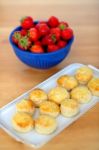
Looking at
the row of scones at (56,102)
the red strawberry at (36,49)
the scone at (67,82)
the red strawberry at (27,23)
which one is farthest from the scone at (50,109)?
the red strawberry at (27,23)

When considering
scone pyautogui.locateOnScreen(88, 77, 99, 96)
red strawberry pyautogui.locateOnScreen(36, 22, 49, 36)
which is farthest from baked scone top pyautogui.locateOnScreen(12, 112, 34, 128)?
red strawberry pyautogui.locateOnScreen(36, 22, 49, 36)

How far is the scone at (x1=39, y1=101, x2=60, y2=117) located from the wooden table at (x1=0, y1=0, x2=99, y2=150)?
59 mm

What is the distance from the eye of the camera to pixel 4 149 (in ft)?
2.97

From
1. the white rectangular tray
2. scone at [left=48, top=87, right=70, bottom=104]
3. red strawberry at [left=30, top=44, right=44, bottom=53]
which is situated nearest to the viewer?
the white rectangular tray

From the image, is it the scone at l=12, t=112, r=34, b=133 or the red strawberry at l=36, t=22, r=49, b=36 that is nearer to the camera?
the scone at l=12, t=112, r=34, b=133

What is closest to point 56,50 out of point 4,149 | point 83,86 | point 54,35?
point 54,35

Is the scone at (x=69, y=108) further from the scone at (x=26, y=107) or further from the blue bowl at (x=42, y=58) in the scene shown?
the blue bowl at (x=42, y=58)

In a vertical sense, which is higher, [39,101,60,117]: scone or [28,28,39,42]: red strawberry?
[28,28,39,42]: red strawberry

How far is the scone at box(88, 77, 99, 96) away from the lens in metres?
1.04

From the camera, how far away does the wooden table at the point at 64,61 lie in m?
0.92

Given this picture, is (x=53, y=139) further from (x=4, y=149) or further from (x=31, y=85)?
(x=31, y=85)

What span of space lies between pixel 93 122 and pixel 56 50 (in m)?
0.29

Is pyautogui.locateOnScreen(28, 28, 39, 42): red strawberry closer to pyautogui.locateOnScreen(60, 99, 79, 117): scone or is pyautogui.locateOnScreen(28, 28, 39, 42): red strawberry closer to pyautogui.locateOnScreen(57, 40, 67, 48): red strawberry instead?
pyautogui.locateOnScreen(57, 40, 67, 48): red strawberry

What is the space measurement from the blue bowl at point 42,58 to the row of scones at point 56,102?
0.27 feet
